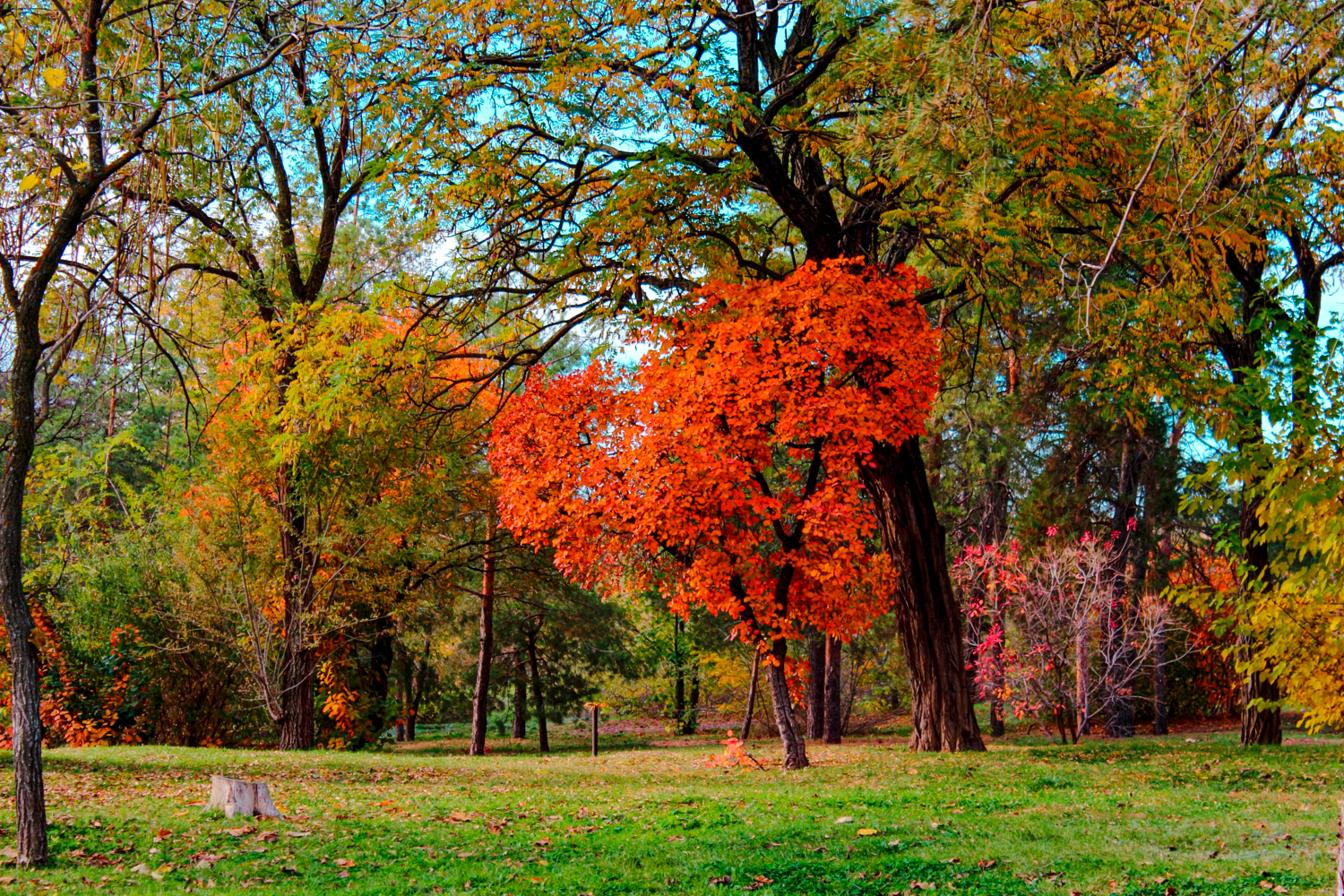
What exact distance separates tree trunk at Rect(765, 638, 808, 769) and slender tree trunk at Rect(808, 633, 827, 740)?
853cm

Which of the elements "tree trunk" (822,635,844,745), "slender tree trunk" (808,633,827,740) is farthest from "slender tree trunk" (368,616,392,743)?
"tree trunk" (822,635,844,745)

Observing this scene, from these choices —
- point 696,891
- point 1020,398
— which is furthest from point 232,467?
point 1020,398

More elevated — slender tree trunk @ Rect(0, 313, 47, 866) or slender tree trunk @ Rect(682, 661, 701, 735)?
slender tree trunk @ Rect(0, 313, 47, 866)

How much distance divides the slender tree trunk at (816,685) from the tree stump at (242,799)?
45.2 ft

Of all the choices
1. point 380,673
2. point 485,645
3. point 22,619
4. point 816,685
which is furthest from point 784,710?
point 380,673

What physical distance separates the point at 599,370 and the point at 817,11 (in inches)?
186

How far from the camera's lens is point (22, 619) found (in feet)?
18.4

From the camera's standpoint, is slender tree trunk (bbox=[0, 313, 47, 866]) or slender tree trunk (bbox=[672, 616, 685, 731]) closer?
slender tree trunk (bbox=[0, 313, 47, 866])

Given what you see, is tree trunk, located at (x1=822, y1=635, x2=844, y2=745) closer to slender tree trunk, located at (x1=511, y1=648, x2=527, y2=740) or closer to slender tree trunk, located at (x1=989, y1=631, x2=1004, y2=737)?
slender tree trunk, located at (x1=989, y1=631, x2=1004, y2=737)

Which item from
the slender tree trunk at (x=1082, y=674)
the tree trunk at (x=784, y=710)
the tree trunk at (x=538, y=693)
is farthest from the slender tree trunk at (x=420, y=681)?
the slender tree trunk at (x=1082, y=674)

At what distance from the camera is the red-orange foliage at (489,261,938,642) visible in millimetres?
10070

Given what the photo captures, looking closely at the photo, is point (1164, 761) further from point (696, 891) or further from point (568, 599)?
point (568, 599)

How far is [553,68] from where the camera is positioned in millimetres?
8203

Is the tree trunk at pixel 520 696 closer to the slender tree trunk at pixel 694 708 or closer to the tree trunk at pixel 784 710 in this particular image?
the slender tree trunk at pixel 694 708
